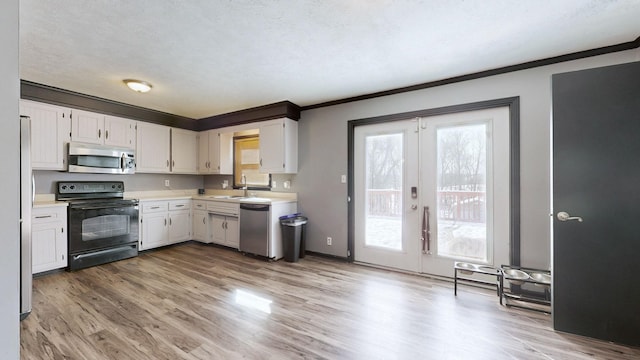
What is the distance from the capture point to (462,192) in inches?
120

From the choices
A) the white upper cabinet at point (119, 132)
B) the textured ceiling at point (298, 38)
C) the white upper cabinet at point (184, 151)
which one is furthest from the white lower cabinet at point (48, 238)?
the white upper cabinet at point (184, 151)

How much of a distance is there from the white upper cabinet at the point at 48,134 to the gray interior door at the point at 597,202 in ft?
18.2

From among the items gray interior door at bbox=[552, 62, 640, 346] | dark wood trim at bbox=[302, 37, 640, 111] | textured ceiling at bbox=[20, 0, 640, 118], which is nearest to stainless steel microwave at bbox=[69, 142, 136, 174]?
textured ceiling at bbox=[20, 0, 640, 118]

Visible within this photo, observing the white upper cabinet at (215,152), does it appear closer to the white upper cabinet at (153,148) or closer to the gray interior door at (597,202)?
the white upper cabinet at (153,148)

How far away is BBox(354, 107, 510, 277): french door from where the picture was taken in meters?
2.90

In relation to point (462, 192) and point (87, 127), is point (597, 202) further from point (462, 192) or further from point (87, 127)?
point (87, 127)

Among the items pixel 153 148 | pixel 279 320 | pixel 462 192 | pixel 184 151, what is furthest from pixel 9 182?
pixel 184 151

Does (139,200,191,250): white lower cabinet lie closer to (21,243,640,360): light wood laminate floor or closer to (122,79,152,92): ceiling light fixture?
(21,243,640,360): light wood laminate floor

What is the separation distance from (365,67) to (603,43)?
2125 mm

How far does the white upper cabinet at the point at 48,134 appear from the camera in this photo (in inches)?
127

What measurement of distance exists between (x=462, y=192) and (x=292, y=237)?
2.34 meters

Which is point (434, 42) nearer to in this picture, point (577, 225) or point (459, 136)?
point (459, 136)

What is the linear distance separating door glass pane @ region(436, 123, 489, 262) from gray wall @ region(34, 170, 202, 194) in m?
4.68

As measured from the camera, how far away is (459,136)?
10.1ft
